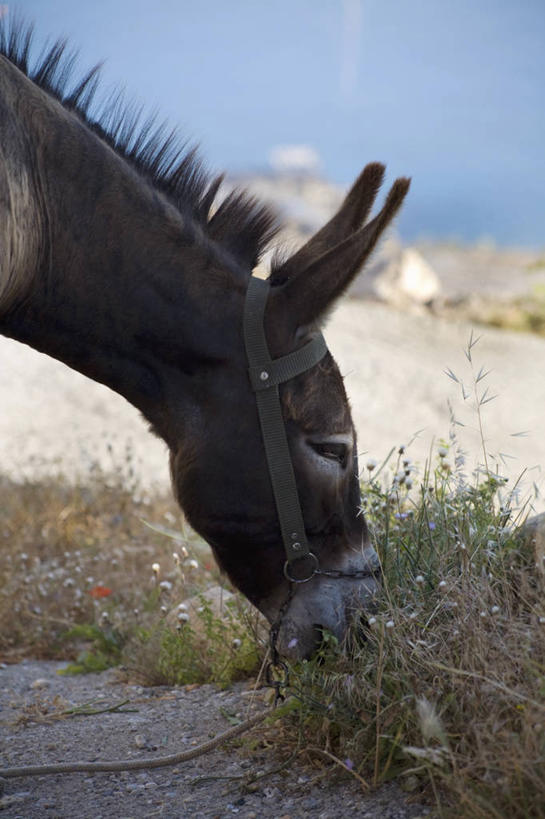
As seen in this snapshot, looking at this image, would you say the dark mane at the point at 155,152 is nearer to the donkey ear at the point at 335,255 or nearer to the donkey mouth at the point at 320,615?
the donkey ear at the point at 335,255

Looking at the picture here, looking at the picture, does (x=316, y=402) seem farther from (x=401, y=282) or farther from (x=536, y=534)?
(x=401, y=282)

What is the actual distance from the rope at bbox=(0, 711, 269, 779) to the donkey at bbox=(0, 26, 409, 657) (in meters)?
0.39

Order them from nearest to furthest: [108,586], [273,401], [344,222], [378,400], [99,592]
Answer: [273,401]
[344,222]
[99,592]
[108,586]
[378,400]

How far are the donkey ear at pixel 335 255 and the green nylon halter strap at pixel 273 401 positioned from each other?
12cm

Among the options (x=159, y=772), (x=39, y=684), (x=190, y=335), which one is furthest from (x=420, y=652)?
(x=39, y=684)

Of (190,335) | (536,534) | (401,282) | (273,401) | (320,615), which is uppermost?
(401,282)

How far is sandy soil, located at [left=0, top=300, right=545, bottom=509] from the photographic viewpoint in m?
7.89

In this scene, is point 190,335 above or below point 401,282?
below

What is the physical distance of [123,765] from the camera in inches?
111

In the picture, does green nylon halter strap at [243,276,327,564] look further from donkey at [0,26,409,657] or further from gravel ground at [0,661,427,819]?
gravel ground at [0,661,427,819]

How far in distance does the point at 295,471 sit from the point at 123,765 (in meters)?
1.12

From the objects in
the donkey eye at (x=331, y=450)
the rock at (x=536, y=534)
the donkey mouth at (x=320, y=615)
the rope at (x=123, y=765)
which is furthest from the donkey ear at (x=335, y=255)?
the rope at (x=123, y=765)

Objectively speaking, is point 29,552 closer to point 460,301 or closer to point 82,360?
point 82,360

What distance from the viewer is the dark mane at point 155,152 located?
2973 millimetres
